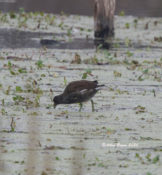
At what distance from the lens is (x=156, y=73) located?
10.6 metres

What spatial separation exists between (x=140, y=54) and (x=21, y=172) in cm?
860

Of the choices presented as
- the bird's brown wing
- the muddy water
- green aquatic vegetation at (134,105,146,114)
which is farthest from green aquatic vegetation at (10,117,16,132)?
green aquatic vegetation at (134,105,146,114)

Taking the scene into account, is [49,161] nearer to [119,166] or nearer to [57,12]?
[119,166]

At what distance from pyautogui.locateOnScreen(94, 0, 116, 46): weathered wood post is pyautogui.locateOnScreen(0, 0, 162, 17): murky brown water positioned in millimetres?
6791

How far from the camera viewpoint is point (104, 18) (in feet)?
51.8

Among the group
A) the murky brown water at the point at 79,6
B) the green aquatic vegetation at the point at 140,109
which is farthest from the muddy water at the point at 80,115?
the murky brown water at the point at 79,6

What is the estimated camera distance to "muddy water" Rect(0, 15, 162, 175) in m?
5.27

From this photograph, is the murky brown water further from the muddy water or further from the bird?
the bird

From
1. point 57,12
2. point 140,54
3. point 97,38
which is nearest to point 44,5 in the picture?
point 57,12

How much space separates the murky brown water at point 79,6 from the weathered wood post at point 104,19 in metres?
6.79

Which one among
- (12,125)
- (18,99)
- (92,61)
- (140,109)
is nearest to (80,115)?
(140,109)

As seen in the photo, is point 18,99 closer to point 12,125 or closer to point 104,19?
point 12,125

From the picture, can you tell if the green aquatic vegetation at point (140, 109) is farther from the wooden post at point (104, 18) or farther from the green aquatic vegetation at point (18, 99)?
the wooden post at point (104, 18)

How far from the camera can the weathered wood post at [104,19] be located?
51.0ft
